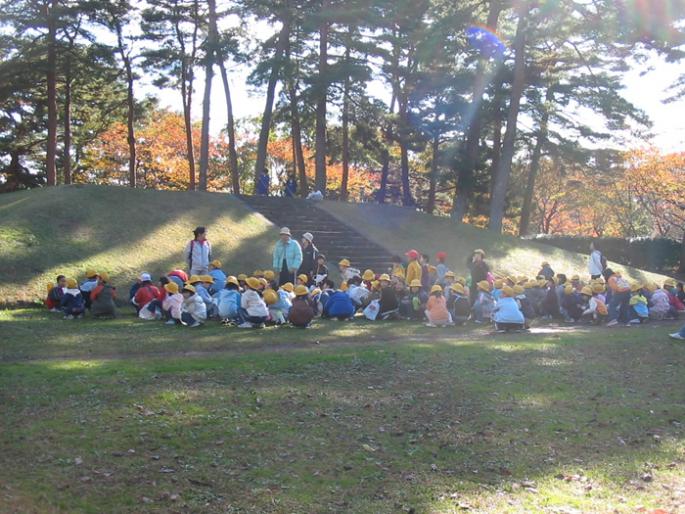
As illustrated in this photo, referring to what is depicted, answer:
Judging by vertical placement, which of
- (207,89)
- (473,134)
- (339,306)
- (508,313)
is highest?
(207,89)

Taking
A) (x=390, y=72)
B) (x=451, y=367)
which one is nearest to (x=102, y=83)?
(x=390, y=72)

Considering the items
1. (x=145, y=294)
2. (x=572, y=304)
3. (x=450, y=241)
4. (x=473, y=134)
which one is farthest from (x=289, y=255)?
(x=473, y=134)

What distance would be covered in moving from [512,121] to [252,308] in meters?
18.0

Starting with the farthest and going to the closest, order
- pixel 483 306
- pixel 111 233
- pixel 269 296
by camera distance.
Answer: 1. pixel 111 233
2. pixel 483 306
3. pixel 269 296

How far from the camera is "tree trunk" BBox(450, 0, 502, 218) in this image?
25.9 meters

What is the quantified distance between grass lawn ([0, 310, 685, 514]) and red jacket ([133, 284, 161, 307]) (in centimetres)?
277

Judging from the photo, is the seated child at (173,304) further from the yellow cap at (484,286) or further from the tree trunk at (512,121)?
the tree trunk at (512,121)

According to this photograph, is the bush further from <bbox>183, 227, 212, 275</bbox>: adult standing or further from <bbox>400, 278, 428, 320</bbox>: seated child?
<bbox>183, 227, 212, 275</bbox>: adult standing

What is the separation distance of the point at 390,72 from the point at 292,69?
540 cm

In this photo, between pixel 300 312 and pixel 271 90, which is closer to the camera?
pixel 300 312

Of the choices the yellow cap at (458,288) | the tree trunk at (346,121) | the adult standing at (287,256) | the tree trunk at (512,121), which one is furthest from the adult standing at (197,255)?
the tree trunk at (512,121)

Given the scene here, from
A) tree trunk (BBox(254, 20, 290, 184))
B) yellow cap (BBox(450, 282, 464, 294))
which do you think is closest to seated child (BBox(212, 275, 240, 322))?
yellow cap (BBox(450, 282, 464, 294))

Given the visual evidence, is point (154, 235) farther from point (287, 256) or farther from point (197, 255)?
point (287, 256)

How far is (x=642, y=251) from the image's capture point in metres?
33.2
